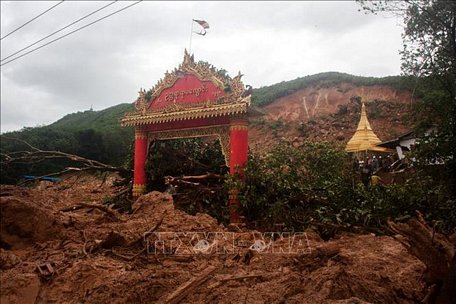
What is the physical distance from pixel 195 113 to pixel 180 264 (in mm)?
6333

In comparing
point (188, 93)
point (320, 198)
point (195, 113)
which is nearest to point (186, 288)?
point (320, 198)

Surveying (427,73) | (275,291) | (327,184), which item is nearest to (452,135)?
(327,184)

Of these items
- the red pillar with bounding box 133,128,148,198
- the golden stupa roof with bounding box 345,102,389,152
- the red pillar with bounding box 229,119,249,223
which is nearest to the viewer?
the red pillar with bounding box 229,119,249,223

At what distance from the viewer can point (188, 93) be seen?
43.8 ft

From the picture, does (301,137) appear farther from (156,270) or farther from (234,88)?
(156,270)

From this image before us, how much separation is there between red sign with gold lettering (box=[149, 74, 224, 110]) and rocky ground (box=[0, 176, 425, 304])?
421 centimetres

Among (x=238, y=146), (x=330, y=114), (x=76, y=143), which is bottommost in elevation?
(x=76, y=143)

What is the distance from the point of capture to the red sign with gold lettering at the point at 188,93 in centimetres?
1278

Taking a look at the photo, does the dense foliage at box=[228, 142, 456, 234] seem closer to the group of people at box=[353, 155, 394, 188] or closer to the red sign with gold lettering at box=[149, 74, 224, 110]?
the group of people at box=[353, 155, 394, 188]

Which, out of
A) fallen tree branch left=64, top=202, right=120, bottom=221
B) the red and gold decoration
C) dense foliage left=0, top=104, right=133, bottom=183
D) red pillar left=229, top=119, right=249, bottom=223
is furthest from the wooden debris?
dense foliage left=0, top=104, right=133, bottom=183

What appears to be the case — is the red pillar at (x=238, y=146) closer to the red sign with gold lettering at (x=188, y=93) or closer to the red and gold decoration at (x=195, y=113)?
the red and gold decoration at (x=195, y=113)

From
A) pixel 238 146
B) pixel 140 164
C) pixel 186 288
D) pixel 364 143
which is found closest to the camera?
pixel 186 288

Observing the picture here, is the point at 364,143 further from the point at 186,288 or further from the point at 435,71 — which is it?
the point at 186,288

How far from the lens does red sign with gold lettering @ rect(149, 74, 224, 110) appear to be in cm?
1278
